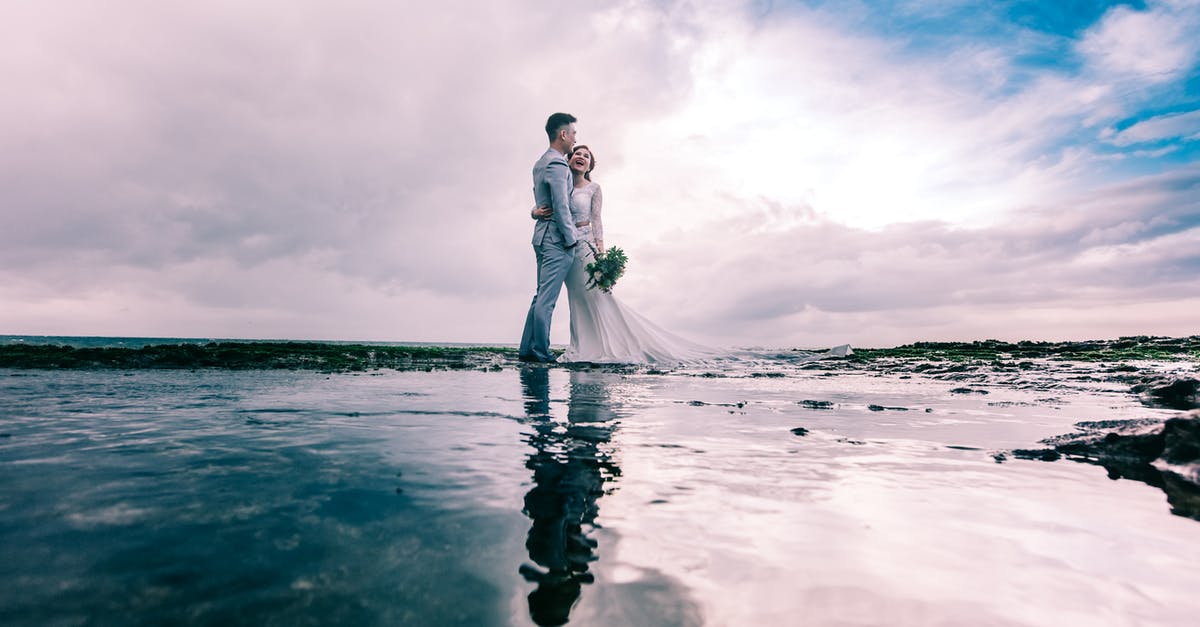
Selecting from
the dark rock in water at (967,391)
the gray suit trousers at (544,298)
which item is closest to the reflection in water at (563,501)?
the dark rock in water at (967,391)

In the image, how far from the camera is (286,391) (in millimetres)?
5793

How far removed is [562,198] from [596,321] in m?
3.37

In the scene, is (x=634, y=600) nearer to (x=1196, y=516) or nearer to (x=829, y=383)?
(x=1196, y=516)

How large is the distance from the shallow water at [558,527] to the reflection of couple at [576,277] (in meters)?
9.56

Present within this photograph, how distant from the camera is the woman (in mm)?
14391

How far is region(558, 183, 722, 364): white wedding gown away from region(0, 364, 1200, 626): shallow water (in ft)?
33.9

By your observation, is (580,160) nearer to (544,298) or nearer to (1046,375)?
(544,298)

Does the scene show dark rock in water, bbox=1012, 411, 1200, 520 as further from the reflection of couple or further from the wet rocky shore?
the reflection of couple

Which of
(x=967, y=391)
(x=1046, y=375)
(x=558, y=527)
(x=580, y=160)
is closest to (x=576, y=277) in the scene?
(x=580, y=160)

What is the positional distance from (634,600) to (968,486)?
1.96 meters

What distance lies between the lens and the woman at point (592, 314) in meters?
14.4

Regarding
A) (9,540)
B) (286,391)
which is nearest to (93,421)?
(286,391)

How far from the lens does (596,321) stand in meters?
14.6

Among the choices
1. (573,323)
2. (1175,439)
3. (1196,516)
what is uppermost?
(573,323)
